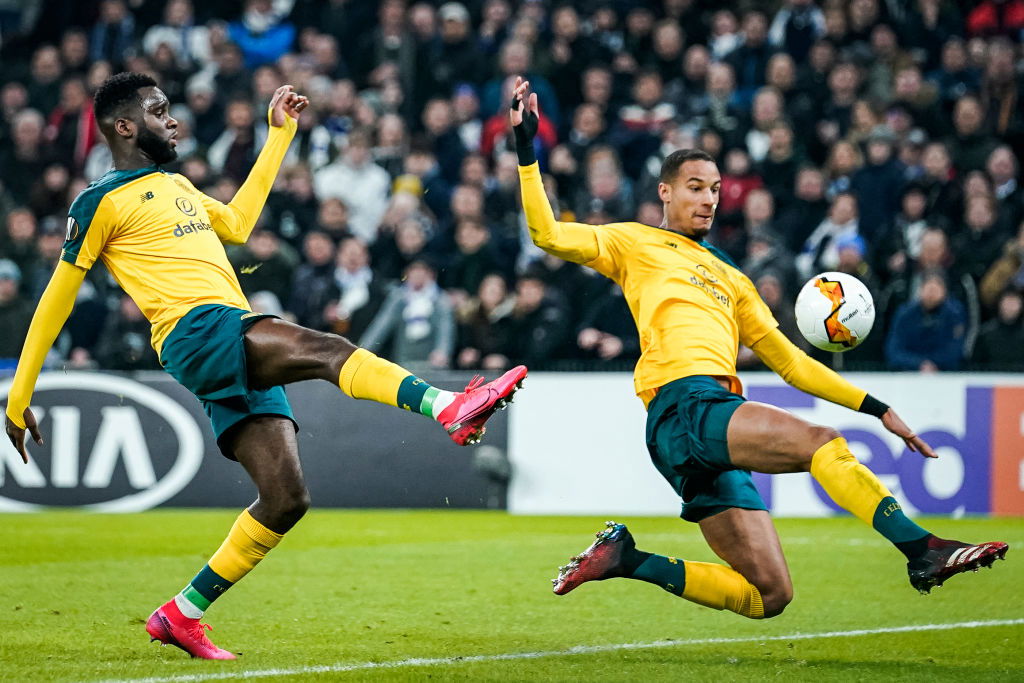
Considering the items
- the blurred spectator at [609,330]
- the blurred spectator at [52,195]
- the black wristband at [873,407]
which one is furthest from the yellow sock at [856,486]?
the blurred spectator at [52,195]

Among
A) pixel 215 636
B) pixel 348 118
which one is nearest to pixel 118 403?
pixel 348 118

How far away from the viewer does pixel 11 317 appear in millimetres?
12656

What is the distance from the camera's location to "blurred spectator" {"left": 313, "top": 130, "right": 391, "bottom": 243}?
13.6 metres

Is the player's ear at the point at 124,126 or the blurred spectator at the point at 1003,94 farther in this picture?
the blurred spectator at the point at 1003,94

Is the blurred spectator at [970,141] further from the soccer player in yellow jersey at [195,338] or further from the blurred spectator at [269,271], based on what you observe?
the soccer player in yellow jersey at [195,338]

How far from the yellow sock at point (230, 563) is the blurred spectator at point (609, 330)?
20.0 ft

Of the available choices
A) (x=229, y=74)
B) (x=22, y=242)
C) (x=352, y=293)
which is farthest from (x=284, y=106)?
(x=229, y=74)

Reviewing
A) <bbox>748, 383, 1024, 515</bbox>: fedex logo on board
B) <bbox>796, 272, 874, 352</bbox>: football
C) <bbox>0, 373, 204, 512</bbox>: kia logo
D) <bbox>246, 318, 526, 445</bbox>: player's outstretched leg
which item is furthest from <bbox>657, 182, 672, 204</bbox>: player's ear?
<bbox>0, 373, 204, 512</bbox>: kia logo

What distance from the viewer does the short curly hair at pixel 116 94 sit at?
5.78 meters

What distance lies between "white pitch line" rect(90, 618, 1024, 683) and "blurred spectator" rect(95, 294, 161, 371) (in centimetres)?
720

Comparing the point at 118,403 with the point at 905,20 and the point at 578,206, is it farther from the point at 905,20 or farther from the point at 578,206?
the point at 905,20

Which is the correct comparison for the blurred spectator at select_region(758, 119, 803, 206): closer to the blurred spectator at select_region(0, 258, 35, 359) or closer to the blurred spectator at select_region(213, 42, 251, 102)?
the blurred spectator at select_region(213, 42, 251, 102)

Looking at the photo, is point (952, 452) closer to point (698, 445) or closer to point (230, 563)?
point (698, 445)

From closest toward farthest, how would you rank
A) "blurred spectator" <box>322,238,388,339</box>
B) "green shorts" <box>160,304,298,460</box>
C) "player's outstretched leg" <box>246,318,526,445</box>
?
"player's outstretched leg" <box>246,318,526,445</box>
"green shorts" <box>160,304,298,460</box>
"blurred spectator" <box>322,238,388,339</box>
